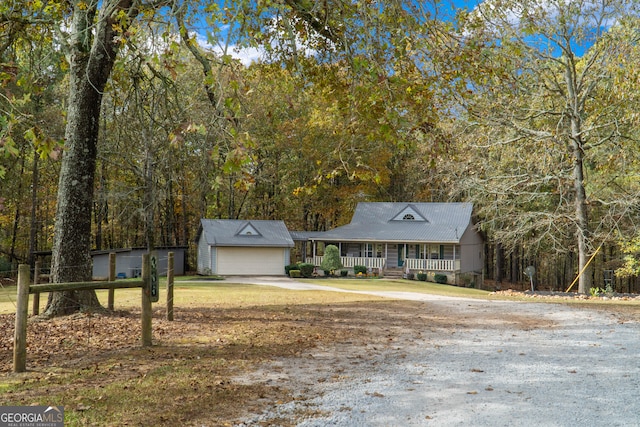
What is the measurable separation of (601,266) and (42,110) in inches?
1515

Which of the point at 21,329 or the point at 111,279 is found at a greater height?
the point at 111,279

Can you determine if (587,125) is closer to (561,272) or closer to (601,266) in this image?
(601,266)

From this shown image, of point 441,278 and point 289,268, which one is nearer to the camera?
point 441,278

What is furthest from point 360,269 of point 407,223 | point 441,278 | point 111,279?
point 111,279

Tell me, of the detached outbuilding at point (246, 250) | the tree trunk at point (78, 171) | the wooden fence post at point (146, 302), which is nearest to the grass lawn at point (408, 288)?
the detached outbuilding at point (246, 250)

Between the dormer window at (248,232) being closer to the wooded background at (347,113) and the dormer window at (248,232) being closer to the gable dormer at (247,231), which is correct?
the gable dormer at (247,231)

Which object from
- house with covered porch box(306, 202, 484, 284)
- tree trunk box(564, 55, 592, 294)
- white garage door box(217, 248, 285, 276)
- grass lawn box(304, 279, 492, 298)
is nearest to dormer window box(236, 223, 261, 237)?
white garage door box(217, 248, 285, 276)

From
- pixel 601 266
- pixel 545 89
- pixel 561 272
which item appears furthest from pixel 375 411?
pixel 561 272

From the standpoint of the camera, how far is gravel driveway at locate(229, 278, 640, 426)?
16.5ft

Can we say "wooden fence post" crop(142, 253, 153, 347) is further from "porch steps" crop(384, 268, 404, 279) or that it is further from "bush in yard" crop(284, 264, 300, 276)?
"porch steps" crop(384, 268, 404, 279)

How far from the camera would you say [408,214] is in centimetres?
3888

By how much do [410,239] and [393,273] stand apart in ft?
8.13

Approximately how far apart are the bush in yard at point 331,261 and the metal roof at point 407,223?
2144 mm

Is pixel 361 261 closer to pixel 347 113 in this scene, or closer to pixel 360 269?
pixel 360 269
